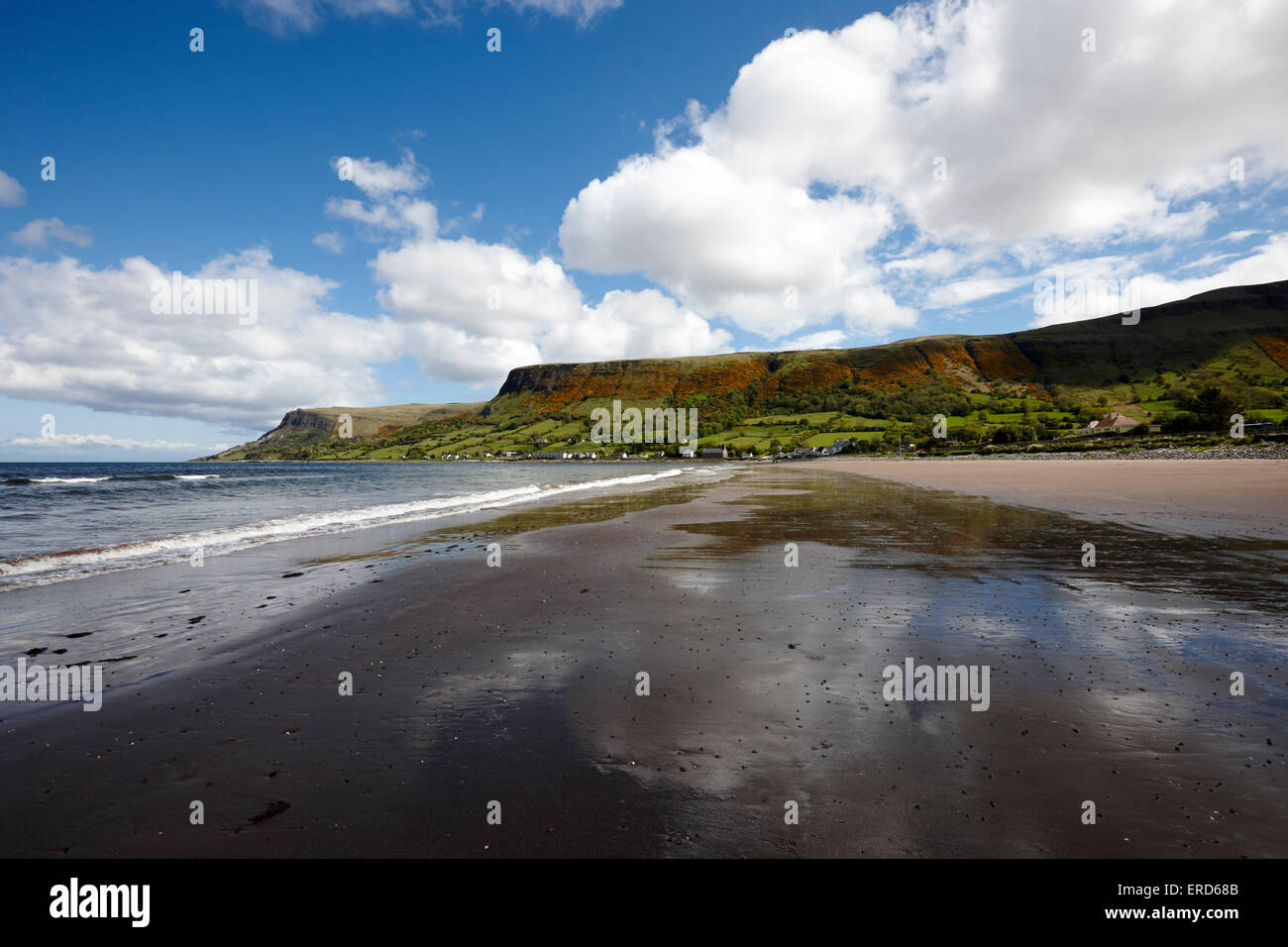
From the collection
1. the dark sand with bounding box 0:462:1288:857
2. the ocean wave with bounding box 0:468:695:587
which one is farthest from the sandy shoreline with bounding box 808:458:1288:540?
the ocean wave with bounding box 0:468:695:587

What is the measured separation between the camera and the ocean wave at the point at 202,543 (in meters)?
15.7

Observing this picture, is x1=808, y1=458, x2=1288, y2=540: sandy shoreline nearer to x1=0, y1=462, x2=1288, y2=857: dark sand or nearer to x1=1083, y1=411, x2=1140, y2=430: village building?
x1=0, y1=462, x2=1288, y2=857: dark sand

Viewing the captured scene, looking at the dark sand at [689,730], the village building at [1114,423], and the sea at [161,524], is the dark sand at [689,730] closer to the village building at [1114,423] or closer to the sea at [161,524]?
the sea at [161,524]

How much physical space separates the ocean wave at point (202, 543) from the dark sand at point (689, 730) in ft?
26.0

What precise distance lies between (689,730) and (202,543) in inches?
869

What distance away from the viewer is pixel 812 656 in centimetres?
823

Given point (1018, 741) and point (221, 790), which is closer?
point (221, 790)

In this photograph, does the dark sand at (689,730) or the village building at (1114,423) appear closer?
the dark sand at (689,730)

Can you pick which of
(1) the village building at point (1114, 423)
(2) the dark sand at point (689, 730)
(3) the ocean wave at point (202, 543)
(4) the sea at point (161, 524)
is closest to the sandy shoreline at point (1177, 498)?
(2) the dark sand at point (689, 730)

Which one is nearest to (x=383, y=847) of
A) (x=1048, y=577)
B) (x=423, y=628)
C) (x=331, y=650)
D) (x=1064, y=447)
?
(x=331, y=650)
